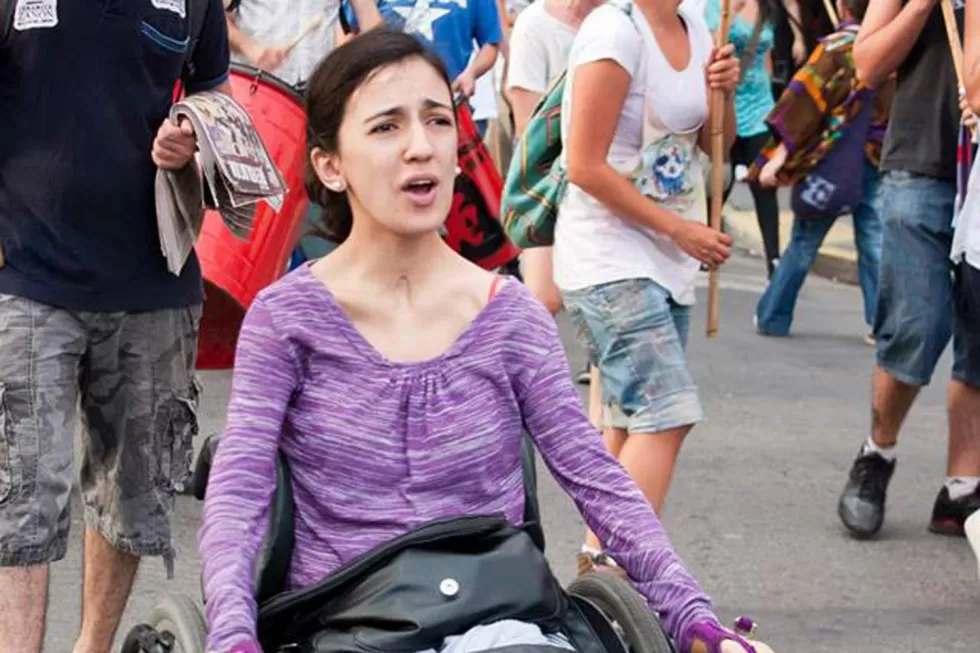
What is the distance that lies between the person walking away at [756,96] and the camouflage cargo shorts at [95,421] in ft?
23.7

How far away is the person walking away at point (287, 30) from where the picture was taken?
7133 millimetres

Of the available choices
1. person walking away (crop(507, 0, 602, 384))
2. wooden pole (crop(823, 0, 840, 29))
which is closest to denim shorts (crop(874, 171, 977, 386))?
wooden pole (crop(823, 0, 840, 29))

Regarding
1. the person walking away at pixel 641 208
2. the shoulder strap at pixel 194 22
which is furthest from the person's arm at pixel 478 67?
the shoulder strap at pixel 194 22

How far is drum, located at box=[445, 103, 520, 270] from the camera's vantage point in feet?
23.0

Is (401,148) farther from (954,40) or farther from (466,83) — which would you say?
(466,83)

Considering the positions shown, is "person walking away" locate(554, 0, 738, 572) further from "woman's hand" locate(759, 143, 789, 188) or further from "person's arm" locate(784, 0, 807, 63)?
"person's arm" locate(784, 0, 807, 63)

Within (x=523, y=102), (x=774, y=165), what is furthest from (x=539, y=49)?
(x=774, y=165)

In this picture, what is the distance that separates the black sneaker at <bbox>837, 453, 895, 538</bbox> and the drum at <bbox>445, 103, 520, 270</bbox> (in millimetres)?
1364

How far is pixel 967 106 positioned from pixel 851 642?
1.50 m

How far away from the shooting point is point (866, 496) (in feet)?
21.8

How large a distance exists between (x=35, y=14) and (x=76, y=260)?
510 mm

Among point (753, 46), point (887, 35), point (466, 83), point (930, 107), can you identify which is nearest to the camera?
point (887, 35)

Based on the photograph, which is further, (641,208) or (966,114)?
(966,114)

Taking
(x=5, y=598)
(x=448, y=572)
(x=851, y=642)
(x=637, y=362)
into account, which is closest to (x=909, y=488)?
(x=851, y=642)
